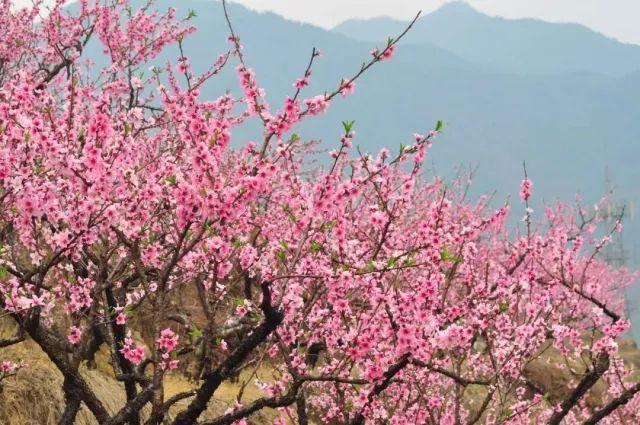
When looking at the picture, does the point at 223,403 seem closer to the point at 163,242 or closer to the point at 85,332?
the point at 163,242

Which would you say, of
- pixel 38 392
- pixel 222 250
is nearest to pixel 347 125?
pixel 222 250

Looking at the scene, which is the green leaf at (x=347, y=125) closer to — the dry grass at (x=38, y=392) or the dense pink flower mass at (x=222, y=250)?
the dense pink flower mass at (x=222, y=250)

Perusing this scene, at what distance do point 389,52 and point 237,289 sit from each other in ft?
36.0

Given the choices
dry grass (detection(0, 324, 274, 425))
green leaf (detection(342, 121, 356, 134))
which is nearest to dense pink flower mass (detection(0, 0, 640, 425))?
green leaf (detection(342, 121, 356, 134))

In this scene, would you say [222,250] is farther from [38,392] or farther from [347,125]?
[38,392]

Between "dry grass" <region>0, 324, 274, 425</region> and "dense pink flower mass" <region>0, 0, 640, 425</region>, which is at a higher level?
"dense pink flower mass" <region>0, 0, 640, 425</region>

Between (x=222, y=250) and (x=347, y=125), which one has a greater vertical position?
(x=347, y=125)

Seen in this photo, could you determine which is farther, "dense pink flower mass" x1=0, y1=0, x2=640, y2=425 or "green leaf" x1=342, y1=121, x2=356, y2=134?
"green leaf" x1=342, y1=121, x2=356, y2=134

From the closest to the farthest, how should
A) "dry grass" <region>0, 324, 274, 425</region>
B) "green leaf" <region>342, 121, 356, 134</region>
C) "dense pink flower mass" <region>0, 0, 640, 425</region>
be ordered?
"dense pink flower mass" <region>0, 0, 640, 425</region>
"green leaf" <region>342, 121, 356, 134</region>
"dry grass" <region>0, 324, 274, 425</region>

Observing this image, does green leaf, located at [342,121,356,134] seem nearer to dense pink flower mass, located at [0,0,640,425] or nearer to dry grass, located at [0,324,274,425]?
dense pink flower mass, located at [0,0,640,425]

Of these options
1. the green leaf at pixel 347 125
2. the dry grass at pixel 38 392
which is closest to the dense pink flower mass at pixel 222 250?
the green leaf at pixel 347 125

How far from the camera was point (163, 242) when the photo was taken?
8234mm

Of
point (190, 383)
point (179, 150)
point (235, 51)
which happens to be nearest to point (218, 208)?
point (235, 51)

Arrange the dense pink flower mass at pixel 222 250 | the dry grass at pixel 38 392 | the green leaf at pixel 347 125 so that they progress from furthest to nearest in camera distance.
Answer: the dry grass at pixel 38 392 → the green leaf at pixel 347 125 → the dense pink flower mass at pixel 222 250
